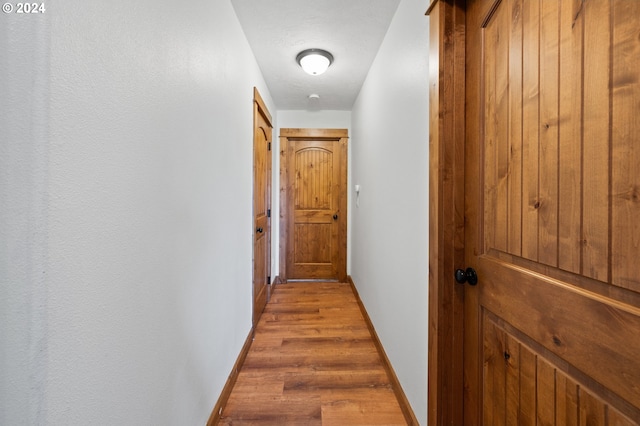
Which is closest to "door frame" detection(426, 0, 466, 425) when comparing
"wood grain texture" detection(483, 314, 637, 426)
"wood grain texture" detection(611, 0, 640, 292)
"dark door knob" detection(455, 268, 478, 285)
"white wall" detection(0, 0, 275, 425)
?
"dark door knob" detection(455, 268, 478, 285)

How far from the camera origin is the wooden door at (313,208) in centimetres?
394

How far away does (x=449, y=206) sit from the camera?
3.65 ft

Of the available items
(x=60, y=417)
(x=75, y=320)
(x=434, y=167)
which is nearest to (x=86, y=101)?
(x=75, y=320)

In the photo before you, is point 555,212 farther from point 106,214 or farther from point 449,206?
point 106,214

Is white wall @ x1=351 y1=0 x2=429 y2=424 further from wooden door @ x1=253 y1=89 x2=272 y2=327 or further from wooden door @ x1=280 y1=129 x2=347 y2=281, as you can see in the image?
wooden door @ x1=280 y1=129 x2=347 y2=281

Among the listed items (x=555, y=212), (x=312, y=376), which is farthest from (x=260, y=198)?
(x=555, y=212)

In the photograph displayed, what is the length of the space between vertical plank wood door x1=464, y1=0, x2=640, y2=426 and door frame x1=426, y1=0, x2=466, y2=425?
0.17 ft

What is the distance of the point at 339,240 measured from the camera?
12.9 ft

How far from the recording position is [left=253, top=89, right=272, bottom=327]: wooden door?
2488mm

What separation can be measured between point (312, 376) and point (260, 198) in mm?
1673

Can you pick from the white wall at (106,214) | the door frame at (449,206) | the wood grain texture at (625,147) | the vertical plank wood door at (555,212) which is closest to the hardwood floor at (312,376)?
the white wall at (106,214)

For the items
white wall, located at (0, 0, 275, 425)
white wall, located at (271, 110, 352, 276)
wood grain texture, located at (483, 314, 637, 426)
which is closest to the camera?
white wall, located at (0, 0, 275, 425)

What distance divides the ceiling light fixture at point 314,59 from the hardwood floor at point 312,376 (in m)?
2.29

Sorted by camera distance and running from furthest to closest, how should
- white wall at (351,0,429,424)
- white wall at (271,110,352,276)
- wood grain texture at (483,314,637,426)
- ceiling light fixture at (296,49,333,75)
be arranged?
white wall at (271,110,352,276) < ceiling light fixture at (296,49,333,75) < white wall at (351,0,429,424) < wood grain texture at (483,314,637,426)
